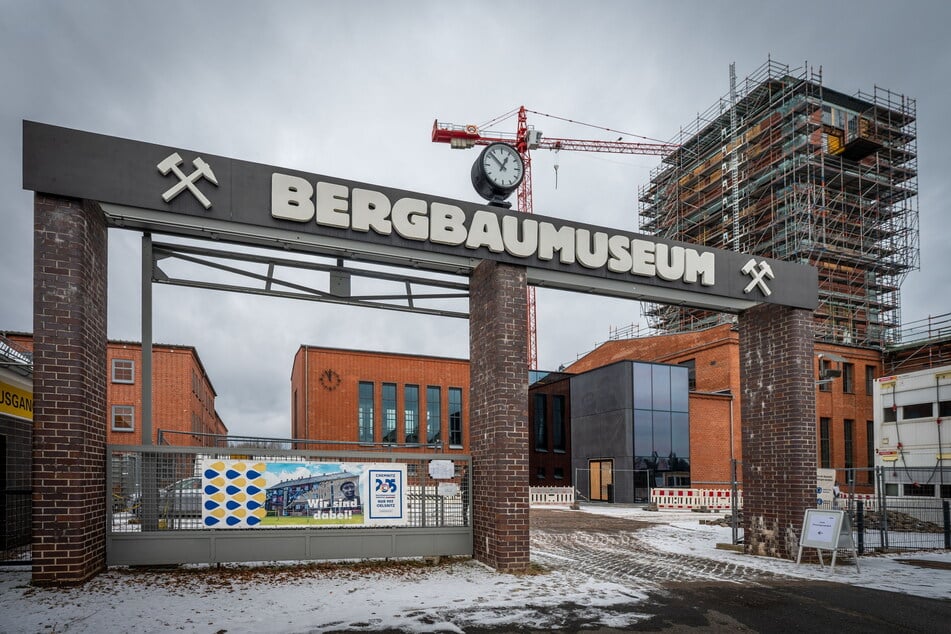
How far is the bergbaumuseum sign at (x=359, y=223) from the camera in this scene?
8.96 m

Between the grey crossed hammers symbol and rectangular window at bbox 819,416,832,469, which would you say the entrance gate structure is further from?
rectangular window at bbox 819,416,832,469

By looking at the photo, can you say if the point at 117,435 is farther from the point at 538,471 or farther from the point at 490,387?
the point at 490,387

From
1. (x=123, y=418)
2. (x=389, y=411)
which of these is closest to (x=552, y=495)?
(x=389, y=411)

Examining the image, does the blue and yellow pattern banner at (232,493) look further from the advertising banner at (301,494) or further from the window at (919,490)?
the window at (919,490)

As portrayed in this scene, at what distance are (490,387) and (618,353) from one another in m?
38.8

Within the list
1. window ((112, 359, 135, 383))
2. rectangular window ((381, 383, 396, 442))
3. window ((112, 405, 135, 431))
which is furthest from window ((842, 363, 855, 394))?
window ((112, 359, 135, 383))

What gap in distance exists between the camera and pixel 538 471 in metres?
40.0

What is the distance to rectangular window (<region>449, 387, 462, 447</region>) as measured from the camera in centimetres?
4197

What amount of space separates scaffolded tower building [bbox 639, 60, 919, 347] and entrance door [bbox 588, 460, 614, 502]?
828 inches

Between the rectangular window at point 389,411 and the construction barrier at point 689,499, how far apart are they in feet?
52.2

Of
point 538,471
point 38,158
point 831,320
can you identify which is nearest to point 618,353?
point 538,471

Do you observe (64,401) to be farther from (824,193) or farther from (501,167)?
(824,193)

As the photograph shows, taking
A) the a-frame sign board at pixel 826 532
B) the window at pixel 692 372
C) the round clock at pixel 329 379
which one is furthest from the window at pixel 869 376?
the a-frame sign board at pixel 826 532

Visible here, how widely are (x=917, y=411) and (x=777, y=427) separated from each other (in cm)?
1683
